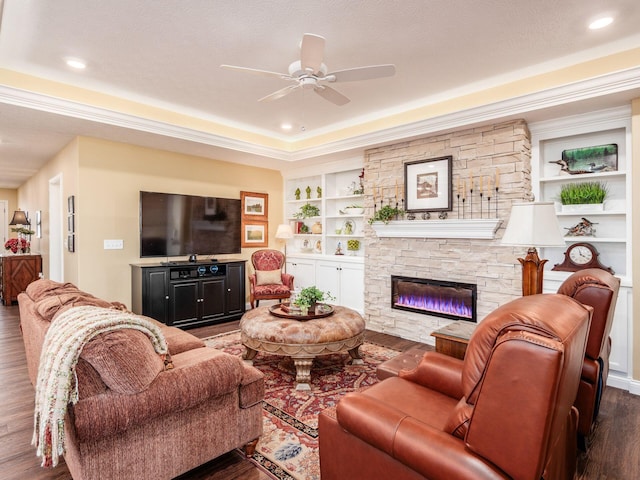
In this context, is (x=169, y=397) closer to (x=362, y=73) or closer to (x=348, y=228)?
(x=362, y=73)

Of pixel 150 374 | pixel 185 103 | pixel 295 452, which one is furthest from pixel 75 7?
pixel 295 452

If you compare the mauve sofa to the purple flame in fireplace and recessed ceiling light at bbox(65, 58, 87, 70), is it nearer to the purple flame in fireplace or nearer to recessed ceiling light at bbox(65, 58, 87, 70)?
recessed ceiling light at bbox(65, 58, 87, 70)

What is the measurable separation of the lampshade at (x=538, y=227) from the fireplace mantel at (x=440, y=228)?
55.9 inches

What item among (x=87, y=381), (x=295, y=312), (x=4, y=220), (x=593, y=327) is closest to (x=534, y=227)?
(x=593, y=327)

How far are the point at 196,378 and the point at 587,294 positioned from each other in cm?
223

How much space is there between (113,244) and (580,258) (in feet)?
17.7

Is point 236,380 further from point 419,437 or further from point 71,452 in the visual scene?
point 419,437

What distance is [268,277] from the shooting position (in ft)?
18.2

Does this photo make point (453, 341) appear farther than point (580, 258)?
No

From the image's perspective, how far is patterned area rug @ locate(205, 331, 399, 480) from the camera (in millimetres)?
2109

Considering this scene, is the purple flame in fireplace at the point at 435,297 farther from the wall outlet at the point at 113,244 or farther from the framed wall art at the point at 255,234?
the wall outlet at the point at 113,244

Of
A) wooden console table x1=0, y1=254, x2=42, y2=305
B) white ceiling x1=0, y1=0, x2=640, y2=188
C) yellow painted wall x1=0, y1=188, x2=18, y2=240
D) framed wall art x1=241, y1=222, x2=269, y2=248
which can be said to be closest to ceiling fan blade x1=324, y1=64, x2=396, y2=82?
white ceiling x1=0, y1=0, x2=640, y2=188

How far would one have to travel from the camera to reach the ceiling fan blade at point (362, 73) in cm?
258

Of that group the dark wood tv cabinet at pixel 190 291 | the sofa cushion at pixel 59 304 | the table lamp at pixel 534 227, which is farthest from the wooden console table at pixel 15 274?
the table lamp at pixel 534 227
